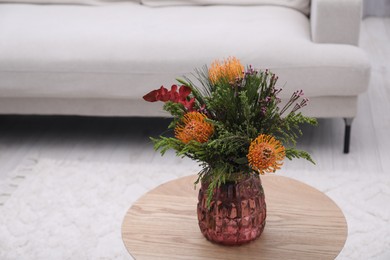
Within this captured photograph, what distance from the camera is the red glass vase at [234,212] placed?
142 centimetres

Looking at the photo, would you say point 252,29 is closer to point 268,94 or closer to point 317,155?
point 317,155

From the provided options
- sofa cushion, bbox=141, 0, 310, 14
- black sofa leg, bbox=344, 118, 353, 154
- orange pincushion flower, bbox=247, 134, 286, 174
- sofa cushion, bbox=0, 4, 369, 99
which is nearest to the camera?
orange pincushion flower, bbox=247, 134, 286, 174

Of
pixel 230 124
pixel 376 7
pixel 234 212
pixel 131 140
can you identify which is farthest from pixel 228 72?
pixel 376 7

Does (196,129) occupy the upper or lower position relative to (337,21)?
upper

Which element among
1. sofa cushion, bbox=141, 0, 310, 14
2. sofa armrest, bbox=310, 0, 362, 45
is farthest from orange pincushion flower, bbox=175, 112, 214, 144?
sofa cushion, bbox=141, 0, 310, 14

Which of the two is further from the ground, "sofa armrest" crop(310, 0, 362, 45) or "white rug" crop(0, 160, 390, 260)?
"sofa armrest" crop(310, 0, 362, 45)

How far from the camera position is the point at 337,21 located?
8.29 feet

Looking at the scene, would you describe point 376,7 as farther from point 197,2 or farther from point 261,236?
point 261,236

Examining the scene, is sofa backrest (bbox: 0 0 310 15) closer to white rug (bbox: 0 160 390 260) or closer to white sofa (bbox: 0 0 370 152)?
white sofa (bbox: 0 0 370 152)

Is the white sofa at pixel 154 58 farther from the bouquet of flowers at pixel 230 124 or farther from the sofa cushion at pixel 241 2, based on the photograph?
the bouquet of flowers at pixel 230 124

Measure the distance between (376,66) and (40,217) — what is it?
2194 millimetres

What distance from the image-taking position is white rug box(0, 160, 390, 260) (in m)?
2.04

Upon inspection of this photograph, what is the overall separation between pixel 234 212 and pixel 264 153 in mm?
202

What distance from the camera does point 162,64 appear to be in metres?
2.49
